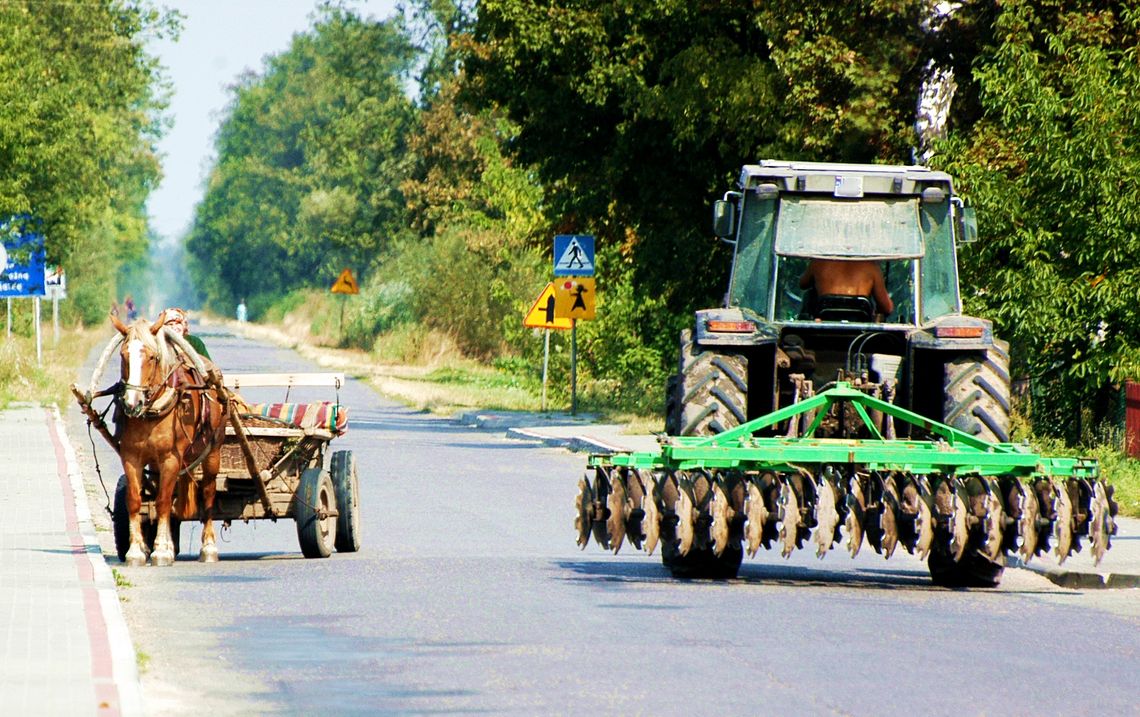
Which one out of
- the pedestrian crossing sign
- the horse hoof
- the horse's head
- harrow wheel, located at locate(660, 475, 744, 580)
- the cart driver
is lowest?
the horse hoof

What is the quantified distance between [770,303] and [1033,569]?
2.78 m

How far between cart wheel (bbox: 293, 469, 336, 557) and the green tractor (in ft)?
7.94

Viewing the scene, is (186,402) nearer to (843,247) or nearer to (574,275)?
(843,247)

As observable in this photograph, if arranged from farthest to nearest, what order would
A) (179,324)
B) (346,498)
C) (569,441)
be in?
(569,441) < (346,498) < (179,324)

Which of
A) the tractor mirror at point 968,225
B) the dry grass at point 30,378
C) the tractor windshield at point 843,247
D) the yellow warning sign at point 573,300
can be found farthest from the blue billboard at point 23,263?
the tractor mirror at point 968,225

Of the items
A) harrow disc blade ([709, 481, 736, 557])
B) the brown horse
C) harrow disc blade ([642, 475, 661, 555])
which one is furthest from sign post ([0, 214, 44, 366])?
harrow disc blade ([709, 481, 736, 557])

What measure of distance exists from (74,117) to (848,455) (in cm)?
3532

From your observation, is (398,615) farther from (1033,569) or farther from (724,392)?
(1033,569)

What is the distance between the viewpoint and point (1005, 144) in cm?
2472

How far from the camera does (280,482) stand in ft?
47.2

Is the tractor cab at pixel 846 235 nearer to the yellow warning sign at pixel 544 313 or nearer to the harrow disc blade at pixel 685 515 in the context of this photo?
the harrow disc blade at pixel 685 515

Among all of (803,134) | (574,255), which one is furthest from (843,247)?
(574,255)

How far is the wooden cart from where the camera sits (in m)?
14.0

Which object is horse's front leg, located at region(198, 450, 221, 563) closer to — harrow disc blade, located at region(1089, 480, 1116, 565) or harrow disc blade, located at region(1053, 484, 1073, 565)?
harrow disc blade, located at region(1053, 484, 1073, 565)
